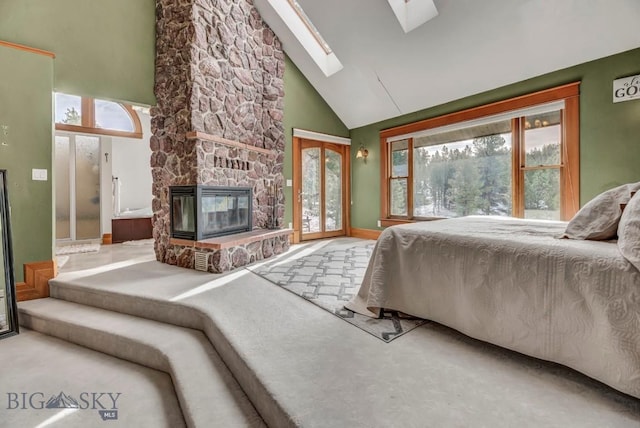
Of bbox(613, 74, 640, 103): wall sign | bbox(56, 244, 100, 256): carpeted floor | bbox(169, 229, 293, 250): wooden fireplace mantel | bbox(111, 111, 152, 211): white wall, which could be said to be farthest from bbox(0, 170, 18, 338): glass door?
bbox(613, 74, 640, 103): wall sign

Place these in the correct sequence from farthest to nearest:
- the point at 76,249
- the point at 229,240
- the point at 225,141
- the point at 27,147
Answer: the point at 76,249 → the point at 225,141 → the point at 229,240 → the point at 27,147

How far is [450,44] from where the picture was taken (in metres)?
3.62

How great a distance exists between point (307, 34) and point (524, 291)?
474 centimetres

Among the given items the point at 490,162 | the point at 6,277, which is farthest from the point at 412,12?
the point at 6,277

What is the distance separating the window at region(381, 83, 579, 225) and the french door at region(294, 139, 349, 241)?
0.96 m

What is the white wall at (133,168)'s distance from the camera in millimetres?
5918

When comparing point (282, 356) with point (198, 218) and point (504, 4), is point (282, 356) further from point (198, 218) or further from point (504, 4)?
point (504, 4)

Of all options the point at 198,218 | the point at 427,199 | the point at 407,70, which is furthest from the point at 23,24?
the point at 427,199

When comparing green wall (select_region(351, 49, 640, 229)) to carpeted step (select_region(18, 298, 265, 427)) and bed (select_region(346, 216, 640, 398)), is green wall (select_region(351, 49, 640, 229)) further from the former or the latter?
carpeted step (select_region(18, 298, 265, 427))

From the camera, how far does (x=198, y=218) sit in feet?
10.7

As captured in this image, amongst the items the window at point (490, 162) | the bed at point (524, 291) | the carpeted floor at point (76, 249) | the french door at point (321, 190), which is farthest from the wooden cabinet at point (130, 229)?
the bed at point (524, 291)

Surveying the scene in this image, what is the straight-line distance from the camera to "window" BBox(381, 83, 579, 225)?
11.3ft

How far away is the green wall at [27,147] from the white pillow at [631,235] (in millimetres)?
4371

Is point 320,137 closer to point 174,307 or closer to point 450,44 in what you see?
point 450,44
